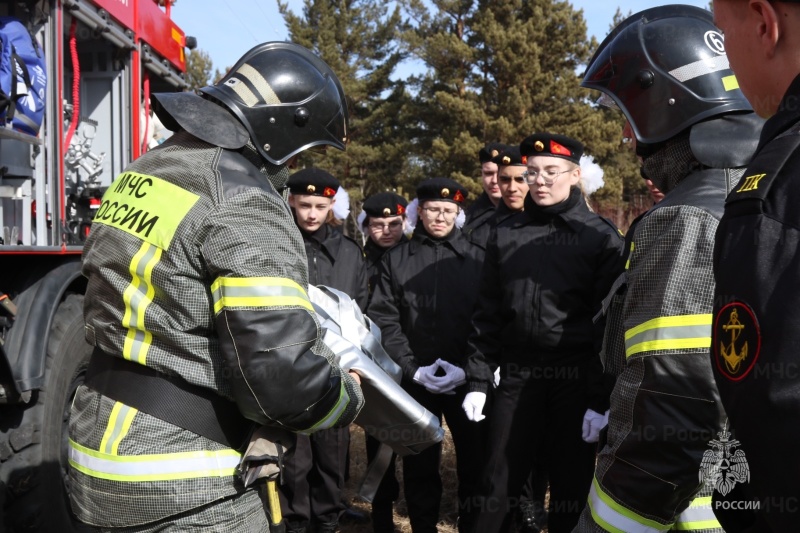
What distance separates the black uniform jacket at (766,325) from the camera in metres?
0.92

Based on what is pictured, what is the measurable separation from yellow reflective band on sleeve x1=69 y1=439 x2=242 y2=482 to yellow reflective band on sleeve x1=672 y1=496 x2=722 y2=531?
115 centimetres

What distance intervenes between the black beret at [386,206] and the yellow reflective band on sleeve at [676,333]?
402 centimetres

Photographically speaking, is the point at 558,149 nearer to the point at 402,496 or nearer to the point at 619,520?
the point at 619,520

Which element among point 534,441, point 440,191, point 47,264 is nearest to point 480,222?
point 440,191

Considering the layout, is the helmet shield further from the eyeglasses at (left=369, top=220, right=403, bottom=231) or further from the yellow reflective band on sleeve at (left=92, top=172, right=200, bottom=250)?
the eyeglasses at (left=369, top=220, right=403, bottom=231)

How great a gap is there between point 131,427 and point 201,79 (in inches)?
1379

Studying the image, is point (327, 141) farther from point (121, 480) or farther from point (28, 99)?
point (28, 99)

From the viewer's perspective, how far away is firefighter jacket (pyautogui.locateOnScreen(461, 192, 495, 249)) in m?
5.31

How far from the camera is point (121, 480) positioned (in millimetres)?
2057

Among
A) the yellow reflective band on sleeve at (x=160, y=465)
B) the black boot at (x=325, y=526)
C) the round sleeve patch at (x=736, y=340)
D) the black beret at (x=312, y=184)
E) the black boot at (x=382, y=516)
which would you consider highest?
the round sleeve patch at (x=736, y=340)

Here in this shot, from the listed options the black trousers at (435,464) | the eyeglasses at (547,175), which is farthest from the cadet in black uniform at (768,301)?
the black trousers at (435,464)

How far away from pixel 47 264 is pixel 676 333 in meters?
2.76

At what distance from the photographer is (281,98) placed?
238 cm

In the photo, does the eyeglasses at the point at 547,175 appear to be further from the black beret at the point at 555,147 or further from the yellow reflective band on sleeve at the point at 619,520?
the yellow reflective band on sleeve at the point at 619,520
